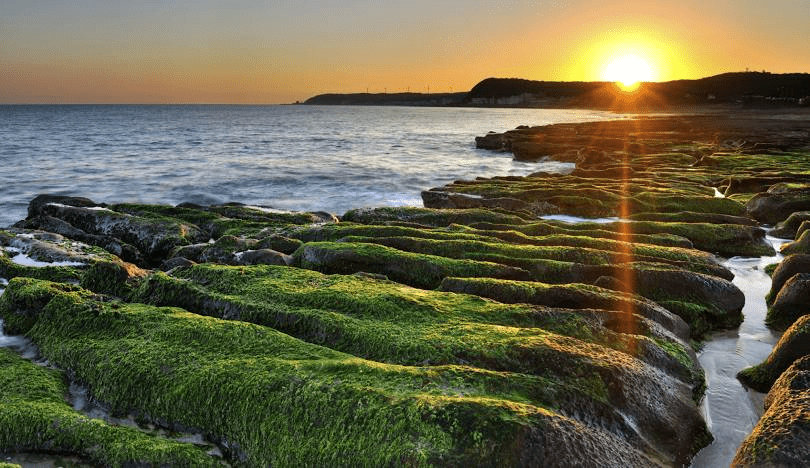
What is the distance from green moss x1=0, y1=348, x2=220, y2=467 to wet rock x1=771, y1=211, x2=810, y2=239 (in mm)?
19779

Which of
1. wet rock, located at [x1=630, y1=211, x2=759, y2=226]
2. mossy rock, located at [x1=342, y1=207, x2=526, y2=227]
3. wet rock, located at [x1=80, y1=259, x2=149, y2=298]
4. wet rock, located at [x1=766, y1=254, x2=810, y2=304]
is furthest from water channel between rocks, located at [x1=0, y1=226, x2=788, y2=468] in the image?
mossy rock, located at [x1=342, y1=207, x2=526, y2=227]

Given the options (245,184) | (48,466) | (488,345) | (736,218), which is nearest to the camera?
(48,466)

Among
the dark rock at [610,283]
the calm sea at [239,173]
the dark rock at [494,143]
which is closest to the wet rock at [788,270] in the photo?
the dark rock at [610,283]

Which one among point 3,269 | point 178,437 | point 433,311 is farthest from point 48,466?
point 3,269

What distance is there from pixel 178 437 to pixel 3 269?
31.7 feet

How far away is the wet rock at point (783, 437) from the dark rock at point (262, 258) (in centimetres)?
981

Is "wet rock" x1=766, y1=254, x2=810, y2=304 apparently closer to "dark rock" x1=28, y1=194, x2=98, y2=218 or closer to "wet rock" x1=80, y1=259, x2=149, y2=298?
"wet rock" x1=80, y1=259, x2=149, y2=298

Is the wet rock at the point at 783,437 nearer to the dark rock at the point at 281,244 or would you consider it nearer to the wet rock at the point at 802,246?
the wet rock at the point at 802,246

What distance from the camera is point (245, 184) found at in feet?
139

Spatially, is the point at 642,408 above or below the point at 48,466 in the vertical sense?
above

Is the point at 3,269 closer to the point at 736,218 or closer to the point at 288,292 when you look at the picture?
the point at 288,292

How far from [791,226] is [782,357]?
1282 centimetres

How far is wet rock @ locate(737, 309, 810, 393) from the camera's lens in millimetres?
8320

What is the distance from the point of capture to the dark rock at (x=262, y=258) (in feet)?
42.5
